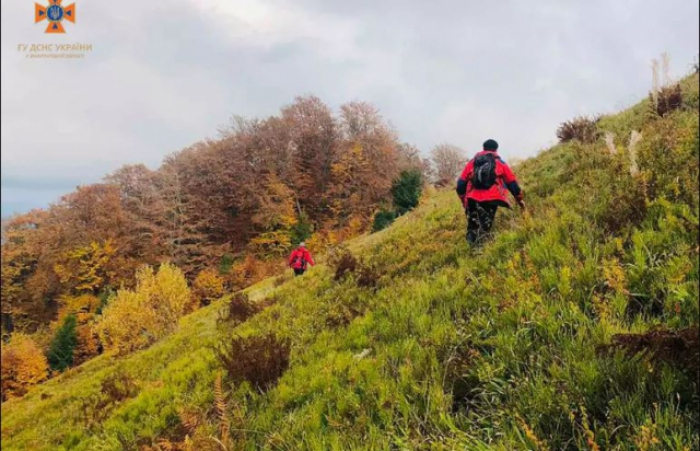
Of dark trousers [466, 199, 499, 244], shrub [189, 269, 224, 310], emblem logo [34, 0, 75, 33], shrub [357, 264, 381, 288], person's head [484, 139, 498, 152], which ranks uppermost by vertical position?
emblem logo [34, 0, 75, 33]

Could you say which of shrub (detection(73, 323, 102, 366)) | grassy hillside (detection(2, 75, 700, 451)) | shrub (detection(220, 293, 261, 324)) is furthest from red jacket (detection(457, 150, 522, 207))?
shrub (detection(73, 323, 102, 366))

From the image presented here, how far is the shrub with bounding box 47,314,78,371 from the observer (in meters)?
36.5

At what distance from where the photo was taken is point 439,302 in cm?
467

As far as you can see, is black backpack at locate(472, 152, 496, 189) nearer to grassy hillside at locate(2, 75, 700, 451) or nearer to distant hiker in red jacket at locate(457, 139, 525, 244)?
distant hiker in red jacket at locate(457, 139, 525, 244)

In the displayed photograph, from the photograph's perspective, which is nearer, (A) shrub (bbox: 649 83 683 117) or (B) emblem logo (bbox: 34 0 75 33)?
(A) shrub (bbox: 649 83 683 117)

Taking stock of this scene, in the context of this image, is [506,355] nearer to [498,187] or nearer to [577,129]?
[498,187]

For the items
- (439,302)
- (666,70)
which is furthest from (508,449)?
(666,70)

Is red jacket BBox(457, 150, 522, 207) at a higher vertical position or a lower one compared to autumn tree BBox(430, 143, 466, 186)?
lower

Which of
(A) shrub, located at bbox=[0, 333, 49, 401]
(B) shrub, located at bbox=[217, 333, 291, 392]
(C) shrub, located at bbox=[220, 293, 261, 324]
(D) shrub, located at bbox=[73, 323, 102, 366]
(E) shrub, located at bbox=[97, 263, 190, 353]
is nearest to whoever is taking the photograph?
(B) shrub, located at bbox=[217, 333, 291, 392]

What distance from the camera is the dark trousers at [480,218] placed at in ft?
Result: 21.0

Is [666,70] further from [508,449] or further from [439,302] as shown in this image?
[508,449]

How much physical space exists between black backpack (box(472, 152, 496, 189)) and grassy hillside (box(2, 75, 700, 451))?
83cm

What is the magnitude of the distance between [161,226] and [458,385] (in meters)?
50.8

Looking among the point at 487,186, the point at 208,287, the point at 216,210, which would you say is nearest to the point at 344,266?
the point at 487,186
